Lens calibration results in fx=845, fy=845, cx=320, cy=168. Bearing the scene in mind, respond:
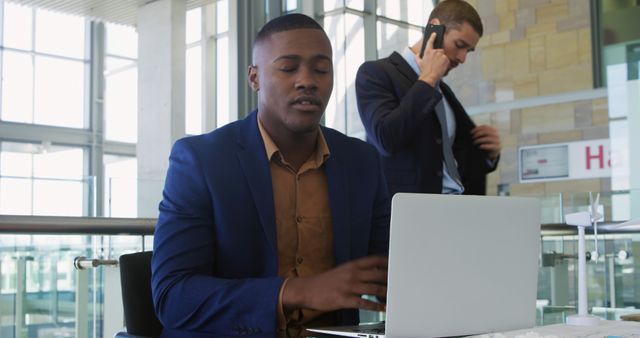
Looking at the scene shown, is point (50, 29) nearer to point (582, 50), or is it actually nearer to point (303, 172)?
point (582, 50)

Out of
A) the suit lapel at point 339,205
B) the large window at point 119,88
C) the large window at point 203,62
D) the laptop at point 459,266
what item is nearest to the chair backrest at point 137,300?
the suit lapel at point 339,205

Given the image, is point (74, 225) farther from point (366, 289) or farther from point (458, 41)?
point (366, 289)

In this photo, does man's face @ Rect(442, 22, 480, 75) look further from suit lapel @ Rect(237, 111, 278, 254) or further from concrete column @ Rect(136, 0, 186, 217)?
concrete column @ Rect(136, 0, 186, 217)

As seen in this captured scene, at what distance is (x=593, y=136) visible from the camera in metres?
7.95

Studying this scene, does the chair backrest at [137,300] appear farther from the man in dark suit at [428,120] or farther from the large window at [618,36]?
the large window at [618,36]

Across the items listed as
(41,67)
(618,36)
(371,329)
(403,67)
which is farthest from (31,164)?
(371,329)

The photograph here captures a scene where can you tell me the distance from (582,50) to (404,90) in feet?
18.2

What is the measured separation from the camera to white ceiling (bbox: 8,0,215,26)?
11.3 m

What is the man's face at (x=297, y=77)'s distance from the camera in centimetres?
190

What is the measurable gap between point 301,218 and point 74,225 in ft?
A: 5.18

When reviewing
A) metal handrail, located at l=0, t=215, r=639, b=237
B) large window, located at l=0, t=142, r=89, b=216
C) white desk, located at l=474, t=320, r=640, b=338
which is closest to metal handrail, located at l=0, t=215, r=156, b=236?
metal handrail, located at l=0, t=215, r=639, b=237

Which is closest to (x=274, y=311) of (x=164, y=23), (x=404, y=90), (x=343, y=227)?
(x=343, y=227)

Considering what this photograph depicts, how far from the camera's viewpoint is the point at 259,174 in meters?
1.90

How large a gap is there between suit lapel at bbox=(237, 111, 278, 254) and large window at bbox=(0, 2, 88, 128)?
15.1 metres
